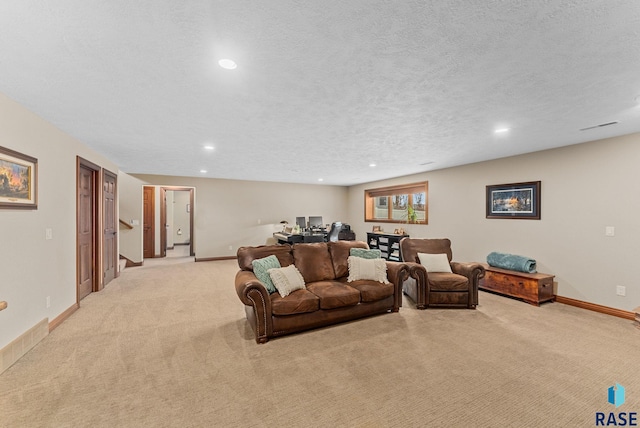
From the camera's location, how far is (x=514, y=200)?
4.56 metres

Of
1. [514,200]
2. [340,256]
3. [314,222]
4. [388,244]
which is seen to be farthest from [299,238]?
[514,200]

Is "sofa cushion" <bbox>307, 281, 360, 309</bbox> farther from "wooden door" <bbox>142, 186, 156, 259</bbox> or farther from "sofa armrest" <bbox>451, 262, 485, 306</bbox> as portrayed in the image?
"wooden door" <bbox>142, 186, 156, 259</bbox>

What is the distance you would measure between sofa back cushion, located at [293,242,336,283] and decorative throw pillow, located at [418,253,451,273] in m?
1.49

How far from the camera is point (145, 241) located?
7.82 meters

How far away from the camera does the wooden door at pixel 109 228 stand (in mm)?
4785

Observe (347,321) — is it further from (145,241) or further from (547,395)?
(145,241)

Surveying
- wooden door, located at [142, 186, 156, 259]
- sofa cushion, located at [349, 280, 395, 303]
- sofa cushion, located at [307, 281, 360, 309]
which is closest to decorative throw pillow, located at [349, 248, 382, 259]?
sofa cushion, located at [349, 280, 395, 303]

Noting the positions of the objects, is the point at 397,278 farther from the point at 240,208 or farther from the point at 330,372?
the point at 240,208

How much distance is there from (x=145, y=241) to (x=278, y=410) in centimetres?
772

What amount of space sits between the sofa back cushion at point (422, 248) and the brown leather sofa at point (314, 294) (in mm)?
746

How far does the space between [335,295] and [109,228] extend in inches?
180

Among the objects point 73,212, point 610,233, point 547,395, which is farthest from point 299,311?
point 610,233

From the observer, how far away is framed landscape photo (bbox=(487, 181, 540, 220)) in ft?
14.1

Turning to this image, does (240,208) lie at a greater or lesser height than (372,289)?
greater
